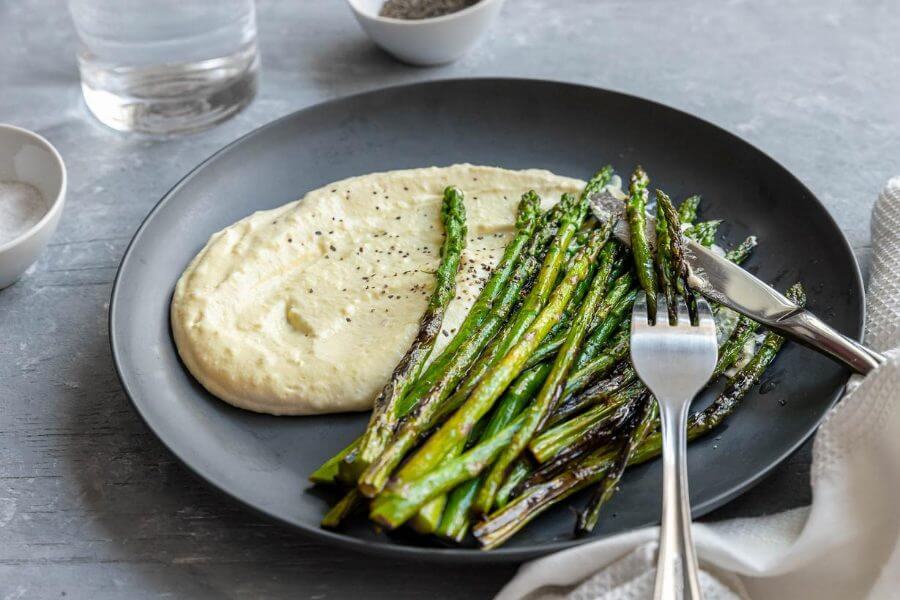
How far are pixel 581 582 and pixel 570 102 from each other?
2.32 metres

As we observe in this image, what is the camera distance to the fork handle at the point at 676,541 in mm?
2205

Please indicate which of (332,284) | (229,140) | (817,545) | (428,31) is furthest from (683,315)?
(229,140)

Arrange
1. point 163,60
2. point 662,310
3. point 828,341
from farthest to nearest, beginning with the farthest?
point 163,60
point 662,310
point 828,341

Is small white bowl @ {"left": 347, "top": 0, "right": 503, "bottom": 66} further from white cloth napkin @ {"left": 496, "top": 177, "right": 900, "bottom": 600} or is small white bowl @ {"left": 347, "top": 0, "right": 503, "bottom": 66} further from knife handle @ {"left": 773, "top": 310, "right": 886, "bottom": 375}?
white cloth napkin @ {"left": 496, "top": 177, "right": 900, "bottom": 600}

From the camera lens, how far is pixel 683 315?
9.46 ft

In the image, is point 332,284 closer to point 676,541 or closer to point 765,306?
point 765,306

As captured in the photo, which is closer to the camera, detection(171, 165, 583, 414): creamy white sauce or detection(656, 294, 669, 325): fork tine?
detection(656, 294, 669, 325): fork tine

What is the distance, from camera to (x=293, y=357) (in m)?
3.10

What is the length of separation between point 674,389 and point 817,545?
0.53 metres

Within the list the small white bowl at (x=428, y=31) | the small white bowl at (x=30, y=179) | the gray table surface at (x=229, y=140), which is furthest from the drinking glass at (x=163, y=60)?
the small white bowl at (x=30, y=179)

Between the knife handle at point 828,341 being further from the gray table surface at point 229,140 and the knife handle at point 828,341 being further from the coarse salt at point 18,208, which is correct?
the coarse salt at point 18,208

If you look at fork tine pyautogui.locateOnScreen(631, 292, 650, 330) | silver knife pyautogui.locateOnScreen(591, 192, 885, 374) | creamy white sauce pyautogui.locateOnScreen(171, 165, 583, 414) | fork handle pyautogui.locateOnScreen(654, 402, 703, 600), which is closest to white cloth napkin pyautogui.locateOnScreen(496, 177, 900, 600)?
fork handle pyautogui.locateOnScreen(654, 402, 703, 600)

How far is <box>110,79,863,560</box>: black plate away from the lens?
8.80ft

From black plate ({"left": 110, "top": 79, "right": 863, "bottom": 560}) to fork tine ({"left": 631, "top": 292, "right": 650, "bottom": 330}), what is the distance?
402mm
